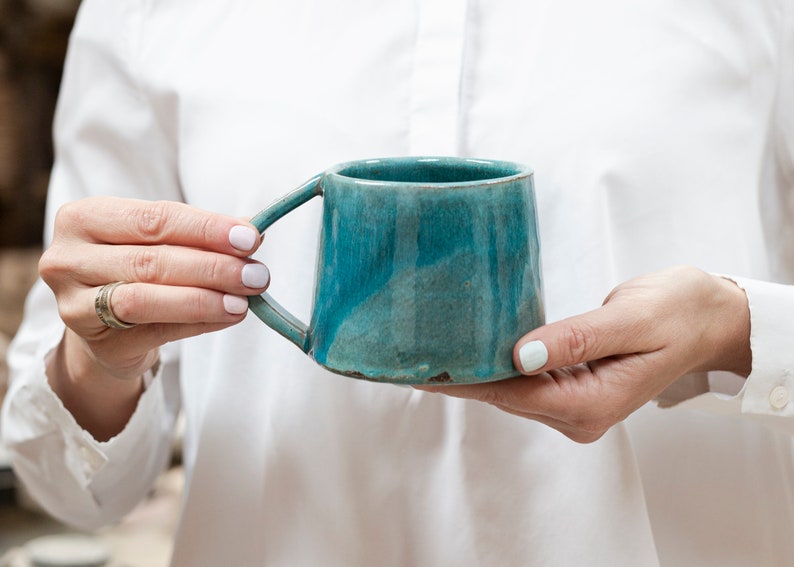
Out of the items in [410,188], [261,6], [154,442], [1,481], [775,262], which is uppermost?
[261,6]

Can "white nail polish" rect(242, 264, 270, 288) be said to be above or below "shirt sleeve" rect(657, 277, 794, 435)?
above

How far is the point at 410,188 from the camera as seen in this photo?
0.53 metres

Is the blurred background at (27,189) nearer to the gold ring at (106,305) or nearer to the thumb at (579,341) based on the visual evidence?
the gold ring at (106,305)

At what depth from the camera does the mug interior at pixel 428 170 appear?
61cm

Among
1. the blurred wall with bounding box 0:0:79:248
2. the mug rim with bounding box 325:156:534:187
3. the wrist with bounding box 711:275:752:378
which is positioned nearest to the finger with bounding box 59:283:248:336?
the mug rim with bounding box 325:156:534:187

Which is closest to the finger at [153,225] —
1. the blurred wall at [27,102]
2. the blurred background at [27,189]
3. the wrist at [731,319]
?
the wrist at [731,319]

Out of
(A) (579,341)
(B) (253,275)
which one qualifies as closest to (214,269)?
(B) (253,275)

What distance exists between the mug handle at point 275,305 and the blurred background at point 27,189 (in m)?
1.10

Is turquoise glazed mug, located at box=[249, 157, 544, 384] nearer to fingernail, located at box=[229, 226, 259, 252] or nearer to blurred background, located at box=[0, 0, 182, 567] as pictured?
fingernail, located at box=[229, 226, 259, 252]

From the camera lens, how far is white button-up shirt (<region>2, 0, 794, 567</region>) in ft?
2.35

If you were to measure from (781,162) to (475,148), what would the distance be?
0.26 m

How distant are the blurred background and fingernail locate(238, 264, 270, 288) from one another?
1.11 m

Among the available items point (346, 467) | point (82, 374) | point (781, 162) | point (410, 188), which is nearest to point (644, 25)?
point (781, 162)

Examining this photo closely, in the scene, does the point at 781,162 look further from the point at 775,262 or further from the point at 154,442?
the point at 154,442
